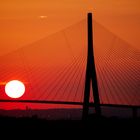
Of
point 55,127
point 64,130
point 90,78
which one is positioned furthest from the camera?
point 90,78

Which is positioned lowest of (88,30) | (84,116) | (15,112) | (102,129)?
(15,112)

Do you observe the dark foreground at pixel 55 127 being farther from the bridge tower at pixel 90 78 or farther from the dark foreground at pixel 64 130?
the bridge tower at pixel 90 78

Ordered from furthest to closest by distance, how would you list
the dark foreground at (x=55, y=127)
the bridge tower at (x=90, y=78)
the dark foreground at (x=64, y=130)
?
the bridge tower at (x=90, y=78)
the dark foreground at (x=55, y=127)
the dark foreground at (x=64, y=130)

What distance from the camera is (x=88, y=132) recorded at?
13781mm

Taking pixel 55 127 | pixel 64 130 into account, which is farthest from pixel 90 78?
pixel 64 130

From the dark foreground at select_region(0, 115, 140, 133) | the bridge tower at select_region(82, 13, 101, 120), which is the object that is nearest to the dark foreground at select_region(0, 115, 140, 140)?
the dark foreground at select_region(0, 115, 140, 133)

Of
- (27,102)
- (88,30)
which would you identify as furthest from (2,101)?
(88,30)

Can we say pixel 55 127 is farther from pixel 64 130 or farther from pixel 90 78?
pixel 90 78

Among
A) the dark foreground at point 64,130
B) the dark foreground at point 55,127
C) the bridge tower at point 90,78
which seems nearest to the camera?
the dark foreground at point 64,130

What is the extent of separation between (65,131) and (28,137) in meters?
1.38

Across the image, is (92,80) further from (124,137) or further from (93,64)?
(124,137)

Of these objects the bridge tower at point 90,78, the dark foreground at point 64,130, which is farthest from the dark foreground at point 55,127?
the bridge tower at point 90,78

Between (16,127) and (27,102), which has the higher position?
(16,127)

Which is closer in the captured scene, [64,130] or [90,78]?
[64,130]
